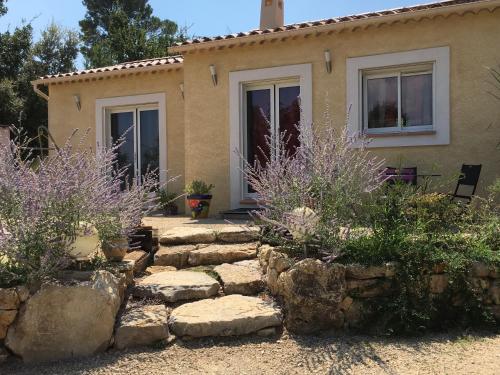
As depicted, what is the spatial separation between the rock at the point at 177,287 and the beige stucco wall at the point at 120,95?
571cm

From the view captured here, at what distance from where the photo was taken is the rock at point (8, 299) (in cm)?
354

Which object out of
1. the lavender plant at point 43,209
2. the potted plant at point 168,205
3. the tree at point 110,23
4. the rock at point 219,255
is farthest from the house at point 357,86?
the tree at point 110,23

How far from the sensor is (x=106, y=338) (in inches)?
144

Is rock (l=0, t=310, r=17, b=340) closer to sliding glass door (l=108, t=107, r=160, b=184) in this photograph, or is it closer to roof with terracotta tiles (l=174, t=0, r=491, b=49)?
roof with terracotta tiles (l=174, t=0, r=491, b=49)

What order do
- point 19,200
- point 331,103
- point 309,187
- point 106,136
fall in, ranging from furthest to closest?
point 106,136 → point 331,103 → point 309,187 → point 19,200

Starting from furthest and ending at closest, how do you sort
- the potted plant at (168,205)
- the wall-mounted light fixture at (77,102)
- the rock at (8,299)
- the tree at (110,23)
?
the tree at (110,23)
the wall-mounted light fixture at (77,102)
the potted plant at (168,205)
the rock at (8,299)

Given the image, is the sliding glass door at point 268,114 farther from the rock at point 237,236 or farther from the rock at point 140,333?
the rock at point 140,333

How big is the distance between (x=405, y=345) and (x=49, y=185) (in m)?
2.92

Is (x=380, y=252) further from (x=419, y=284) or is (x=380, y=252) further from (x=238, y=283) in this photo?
(x=238, y=283)

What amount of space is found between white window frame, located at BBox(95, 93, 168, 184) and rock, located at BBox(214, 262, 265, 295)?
5.53m

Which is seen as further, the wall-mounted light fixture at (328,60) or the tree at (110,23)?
the tree at (110,23)

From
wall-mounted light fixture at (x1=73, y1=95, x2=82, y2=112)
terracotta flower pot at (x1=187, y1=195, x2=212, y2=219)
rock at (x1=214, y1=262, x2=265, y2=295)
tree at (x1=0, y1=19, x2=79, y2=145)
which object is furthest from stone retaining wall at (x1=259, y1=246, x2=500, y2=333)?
tree at (x1=0, y1=19, x2=79, y2=145)

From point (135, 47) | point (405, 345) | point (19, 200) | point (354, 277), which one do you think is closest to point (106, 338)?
point (19, 200)

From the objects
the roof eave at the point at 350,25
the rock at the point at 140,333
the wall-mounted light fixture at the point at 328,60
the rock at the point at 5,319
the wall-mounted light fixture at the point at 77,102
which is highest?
the roof eave at the point at 350,25
